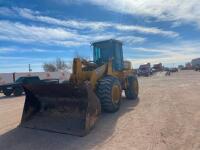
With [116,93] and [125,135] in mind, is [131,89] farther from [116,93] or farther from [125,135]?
[125,135]

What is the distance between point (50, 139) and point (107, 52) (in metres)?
5.61

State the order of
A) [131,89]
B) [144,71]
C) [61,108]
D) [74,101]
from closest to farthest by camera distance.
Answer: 1. [74,101]
2. [61,108]
3. [131,89]
4. [144,71]

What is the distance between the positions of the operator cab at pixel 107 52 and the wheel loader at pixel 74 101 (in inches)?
48.7

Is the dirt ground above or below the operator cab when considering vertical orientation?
below

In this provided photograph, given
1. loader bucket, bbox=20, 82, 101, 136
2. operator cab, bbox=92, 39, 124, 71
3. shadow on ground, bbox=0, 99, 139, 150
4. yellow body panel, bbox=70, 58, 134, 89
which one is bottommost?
shadow on ground, bbox=0, 99, 139, 150

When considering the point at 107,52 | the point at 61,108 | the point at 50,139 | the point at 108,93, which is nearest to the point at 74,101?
the point at 61,108

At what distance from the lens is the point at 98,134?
619 cm

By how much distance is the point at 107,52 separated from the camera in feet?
34.9

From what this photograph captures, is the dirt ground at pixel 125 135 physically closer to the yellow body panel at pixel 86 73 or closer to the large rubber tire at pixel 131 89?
the yellow body panel at pixel 86 73

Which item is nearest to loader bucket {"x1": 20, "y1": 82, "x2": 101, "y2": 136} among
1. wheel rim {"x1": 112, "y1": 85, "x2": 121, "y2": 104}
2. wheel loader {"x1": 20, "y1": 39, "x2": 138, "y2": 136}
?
wheel loader {"x1": 20, "y1": 39, "x2": 138, "y2": 136}

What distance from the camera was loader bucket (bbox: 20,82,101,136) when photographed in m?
6.43

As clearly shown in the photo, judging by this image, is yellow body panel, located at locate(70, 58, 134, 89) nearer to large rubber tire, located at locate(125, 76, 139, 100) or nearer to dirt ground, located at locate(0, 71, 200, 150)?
dirt ground, located at locate(0, 71, 200, 150)

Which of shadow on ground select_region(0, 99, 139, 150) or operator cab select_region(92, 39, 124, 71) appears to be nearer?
shadow on ground select_region(0, 99, 139, 150)

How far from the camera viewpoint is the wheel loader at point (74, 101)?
651cm
